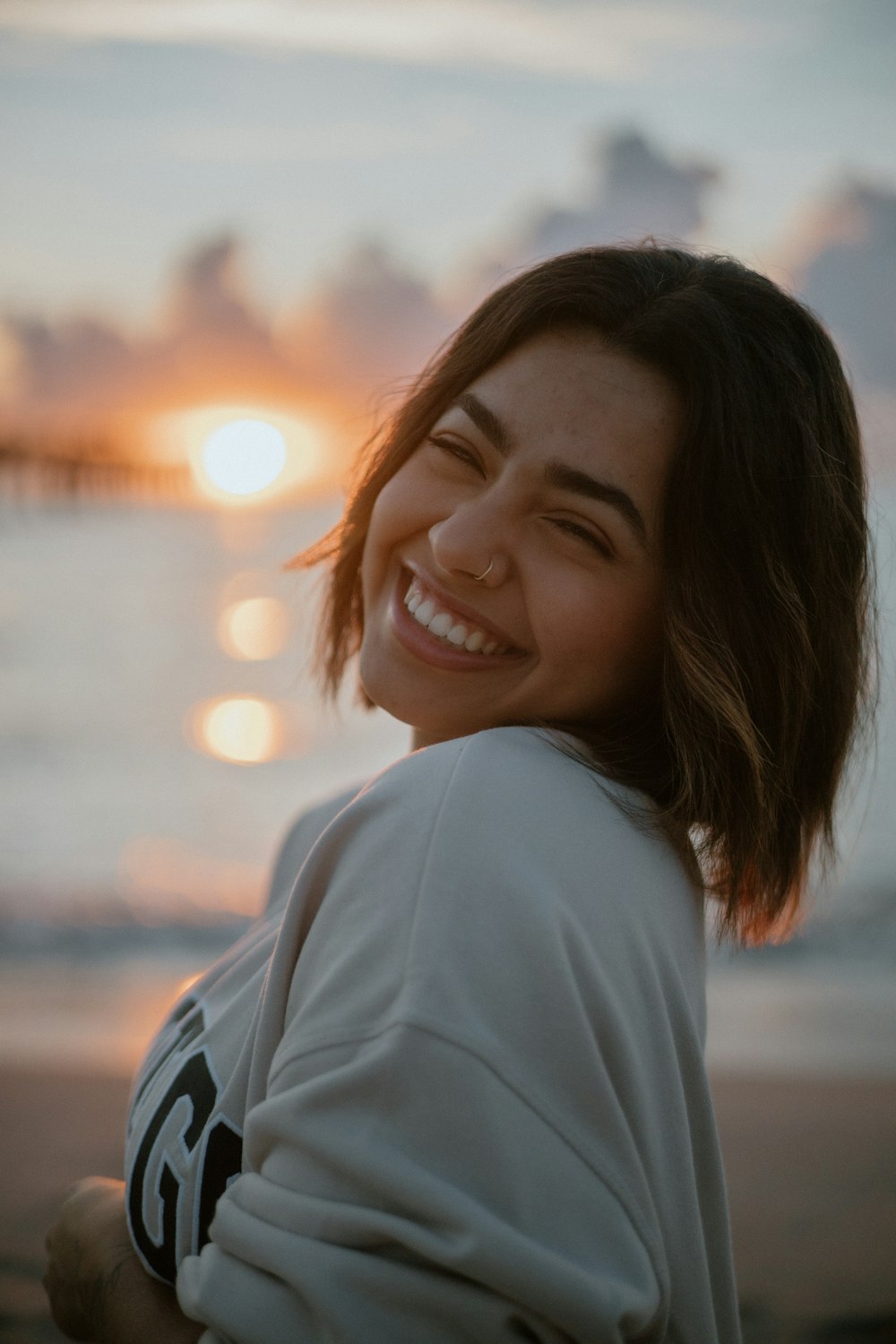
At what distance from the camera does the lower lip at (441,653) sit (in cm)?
178

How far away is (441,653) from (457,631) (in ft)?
0.20

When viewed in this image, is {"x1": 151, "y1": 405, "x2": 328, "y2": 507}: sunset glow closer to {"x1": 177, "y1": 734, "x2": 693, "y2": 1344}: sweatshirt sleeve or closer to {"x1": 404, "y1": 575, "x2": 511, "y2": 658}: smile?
{"x1": 404, "y1": 575, "x2": 511, "y2": 658}: smile

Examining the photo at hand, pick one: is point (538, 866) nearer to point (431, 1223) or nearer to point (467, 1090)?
point (467, 1090)

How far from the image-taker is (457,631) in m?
1.77

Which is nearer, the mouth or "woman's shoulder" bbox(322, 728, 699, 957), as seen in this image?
"woman's shoulder" bbox(322, 728, 699, 957)

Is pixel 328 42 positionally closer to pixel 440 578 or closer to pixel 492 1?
pixel 492 1

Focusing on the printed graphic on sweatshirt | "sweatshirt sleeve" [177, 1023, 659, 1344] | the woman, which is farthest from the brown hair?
the printed graphic on sweatshirt

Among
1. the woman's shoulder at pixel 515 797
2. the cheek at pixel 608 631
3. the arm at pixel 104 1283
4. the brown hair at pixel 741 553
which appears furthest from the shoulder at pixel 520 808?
the arm at pixel 104 1283

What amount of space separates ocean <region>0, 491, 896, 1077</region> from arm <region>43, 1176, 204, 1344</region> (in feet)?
4.41

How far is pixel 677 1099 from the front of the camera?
4.24ft

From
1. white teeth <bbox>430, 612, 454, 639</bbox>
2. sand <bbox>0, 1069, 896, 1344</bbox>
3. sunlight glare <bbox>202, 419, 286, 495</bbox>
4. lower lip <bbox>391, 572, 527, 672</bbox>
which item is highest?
sunlight glare <bbox>202, 419, 286, 495</bbox>

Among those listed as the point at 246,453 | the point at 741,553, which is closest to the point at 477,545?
the point at 741,553

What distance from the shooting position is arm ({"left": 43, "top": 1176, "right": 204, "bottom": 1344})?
1528mm

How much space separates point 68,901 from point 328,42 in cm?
1767
